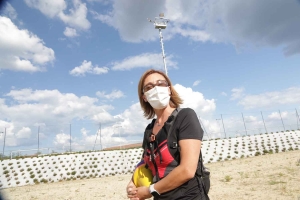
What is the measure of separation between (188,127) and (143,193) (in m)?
0.59

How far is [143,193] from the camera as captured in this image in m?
1.74

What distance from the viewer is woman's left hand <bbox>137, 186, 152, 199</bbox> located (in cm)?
171

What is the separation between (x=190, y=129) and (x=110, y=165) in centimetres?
1941

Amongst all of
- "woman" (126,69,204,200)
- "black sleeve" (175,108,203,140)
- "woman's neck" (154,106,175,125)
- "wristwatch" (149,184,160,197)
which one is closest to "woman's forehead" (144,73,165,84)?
"woman's neck" (154,106,175,125)

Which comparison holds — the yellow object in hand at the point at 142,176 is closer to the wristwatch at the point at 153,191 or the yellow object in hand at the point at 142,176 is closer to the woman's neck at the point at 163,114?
the wristwatch at the point at 153,191

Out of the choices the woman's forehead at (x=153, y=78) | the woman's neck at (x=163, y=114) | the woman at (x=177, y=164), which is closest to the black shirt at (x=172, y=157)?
the woman at (x=177, y=164)

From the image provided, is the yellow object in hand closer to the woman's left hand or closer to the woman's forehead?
the woman's left hand

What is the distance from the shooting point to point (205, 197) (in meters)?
1.67

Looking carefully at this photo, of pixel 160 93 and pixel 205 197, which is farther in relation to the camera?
pixel 160 93

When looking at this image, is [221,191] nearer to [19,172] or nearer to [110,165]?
[110,165]

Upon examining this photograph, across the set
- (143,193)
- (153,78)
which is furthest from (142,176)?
(153,78)

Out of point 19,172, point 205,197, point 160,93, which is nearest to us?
point 205,197

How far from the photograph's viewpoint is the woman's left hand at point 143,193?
1711 millimetres

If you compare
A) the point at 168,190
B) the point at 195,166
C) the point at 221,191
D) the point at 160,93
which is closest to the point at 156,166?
the point at 168,190
